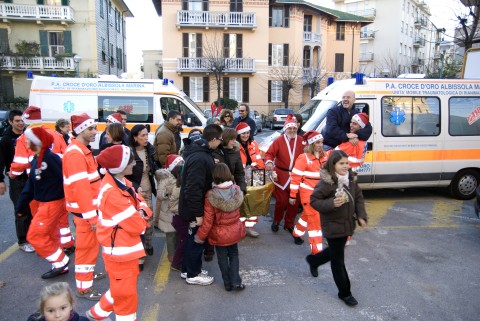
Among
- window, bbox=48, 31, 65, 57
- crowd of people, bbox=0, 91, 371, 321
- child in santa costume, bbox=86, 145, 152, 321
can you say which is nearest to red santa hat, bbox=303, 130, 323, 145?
crowd of people, bbox=0, 91, 371, 321

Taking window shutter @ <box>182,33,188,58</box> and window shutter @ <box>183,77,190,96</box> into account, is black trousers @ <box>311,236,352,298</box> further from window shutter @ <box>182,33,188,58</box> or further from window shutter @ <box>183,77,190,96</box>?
window shutter @ <box>182,33,188,58</box>

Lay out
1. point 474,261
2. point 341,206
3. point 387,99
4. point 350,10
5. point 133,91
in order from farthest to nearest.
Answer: point 350,10 < point 133,91 < point 387,99 < point 474,261 < point 341,206

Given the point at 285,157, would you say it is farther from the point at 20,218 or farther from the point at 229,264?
the point at 20,218

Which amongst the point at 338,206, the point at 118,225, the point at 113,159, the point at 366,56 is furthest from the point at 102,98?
the point at 366,56

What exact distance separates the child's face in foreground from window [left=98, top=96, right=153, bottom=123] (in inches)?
360

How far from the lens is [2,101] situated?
89.7ft

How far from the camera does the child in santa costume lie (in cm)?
323

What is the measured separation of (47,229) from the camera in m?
4.39

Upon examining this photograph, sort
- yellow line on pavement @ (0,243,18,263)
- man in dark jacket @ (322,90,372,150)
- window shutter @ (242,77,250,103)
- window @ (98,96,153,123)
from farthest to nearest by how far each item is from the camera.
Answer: window shutter @ (242,77,250,103) → window @ (98,96,153,123) → man in dark jacket @ (322,90,372,150) → yellow line on pavement @ (0,243,18,263)

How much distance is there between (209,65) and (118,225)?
1174 inches

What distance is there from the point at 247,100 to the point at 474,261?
99.0 ft

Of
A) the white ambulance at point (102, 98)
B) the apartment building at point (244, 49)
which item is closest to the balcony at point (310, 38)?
the apartment building at point (244, 49)

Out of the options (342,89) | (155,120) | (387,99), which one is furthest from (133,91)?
(387,99)

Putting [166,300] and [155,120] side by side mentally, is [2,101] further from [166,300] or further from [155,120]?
[166,300]
